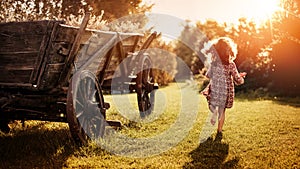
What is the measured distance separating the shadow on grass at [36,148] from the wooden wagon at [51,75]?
351 mm

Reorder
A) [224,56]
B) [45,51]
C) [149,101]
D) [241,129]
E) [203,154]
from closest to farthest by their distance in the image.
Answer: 1. [45,51]
2. [203,154]
3. [224,56]
4. [241,129]
5. [149,101]

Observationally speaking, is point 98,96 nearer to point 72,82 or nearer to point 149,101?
point 72,82

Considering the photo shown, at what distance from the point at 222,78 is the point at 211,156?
1835 millimetres

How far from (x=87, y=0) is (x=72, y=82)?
63.7 ft

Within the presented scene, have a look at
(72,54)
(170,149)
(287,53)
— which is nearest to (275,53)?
(287,53)

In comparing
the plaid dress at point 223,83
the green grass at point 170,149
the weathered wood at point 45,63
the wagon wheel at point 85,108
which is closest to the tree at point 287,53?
the green grass at point 170,149

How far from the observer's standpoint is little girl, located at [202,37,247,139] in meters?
6.34

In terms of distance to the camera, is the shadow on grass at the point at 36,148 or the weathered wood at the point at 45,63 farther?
the weathered wood at the point at 45,63

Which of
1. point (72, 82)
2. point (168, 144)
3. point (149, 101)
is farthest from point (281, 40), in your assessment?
point (72, 82)

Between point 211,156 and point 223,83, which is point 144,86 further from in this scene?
point 211,156

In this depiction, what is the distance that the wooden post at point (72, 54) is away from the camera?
16.1 feet

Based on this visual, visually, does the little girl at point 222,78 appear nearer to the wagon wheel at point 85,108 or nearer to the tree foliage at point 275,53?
the wagon wheel at point 85,108

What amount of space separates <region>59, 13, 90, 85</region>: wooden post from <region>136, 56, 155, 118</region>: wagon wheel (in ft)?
7.83

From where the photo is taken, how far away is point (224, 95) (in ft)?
21.0
